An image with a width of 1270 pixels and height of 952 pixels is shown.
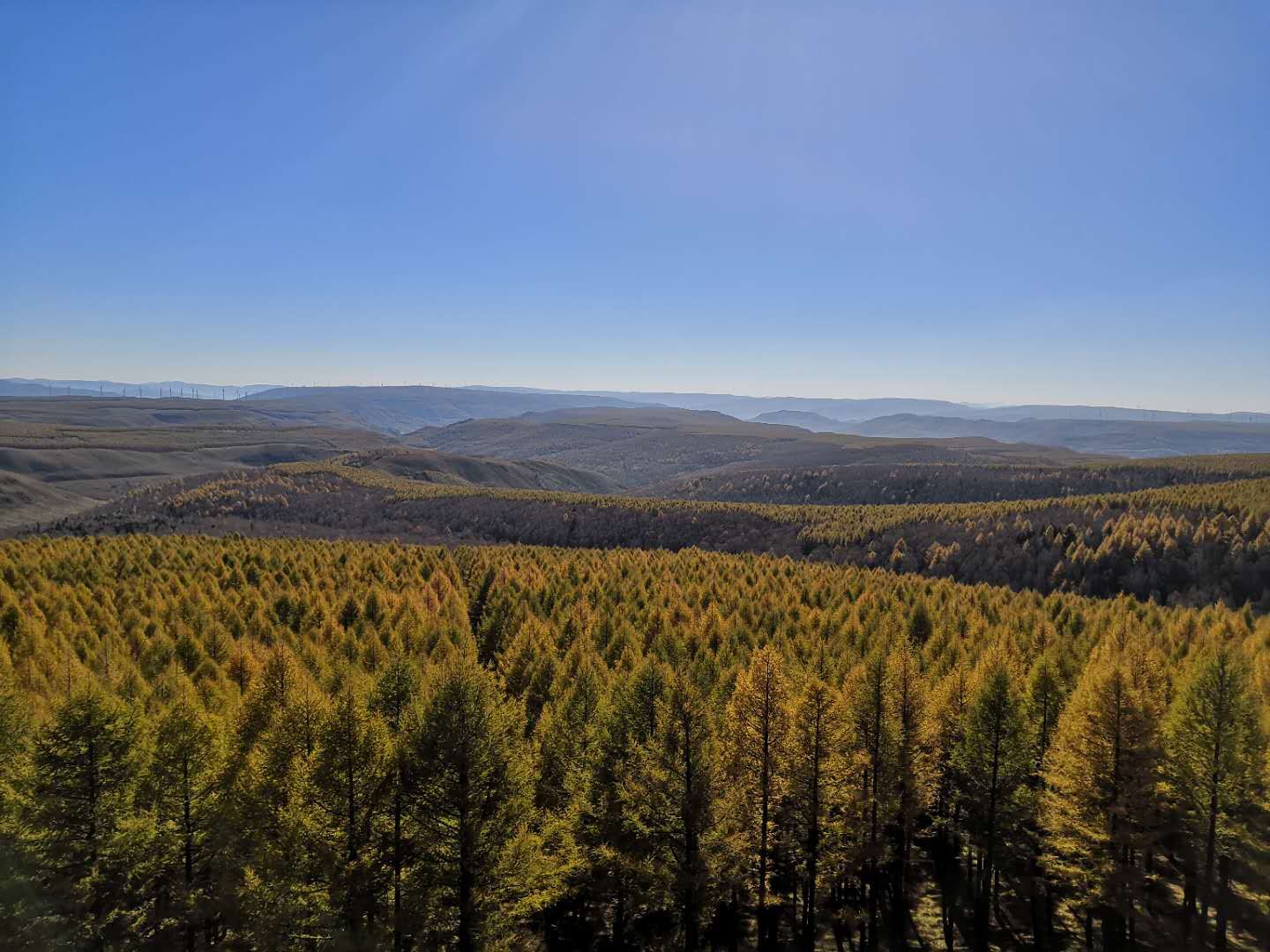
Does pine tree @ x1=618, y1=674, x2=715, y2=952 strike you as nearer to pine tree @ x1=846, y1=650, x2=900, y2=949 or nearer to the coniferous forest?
the coniferous forest

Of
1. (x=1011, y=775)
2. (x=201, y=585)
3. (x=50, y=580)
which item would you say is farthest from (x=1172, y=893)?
(x=50, y=580)

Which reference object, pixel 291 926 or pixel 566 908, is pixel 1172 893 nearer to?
pixel 566 908

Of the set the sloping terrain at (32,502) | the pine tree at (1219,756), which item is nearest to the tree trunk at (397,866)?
the pine tree at (1219,756)

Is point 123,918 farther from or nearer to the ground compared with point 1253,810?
nearer to the ground

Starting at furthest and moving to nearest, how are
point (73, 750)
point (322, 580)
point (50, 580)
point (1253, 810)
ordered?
point (322, 580), point (50, 580), point (1253, 810), point (73, 750)

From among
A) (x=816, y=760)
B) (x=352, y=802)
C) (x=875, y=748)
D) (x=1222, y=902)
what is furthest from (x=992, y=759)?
(x=352, y=802)

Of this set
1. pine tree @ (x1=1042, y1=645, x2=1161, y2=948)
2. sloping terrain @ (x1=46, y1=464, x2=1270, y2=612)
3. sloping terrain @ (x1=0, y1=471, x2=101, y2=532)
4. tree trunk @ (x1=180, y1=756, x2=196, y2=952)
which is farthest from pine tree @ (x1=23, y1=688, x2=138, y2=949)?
sloping terrain @ (x1=0, y1=471, x2=101, y2=532)

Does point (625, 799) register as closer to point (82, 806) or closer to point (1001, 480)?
point (82, 806)
